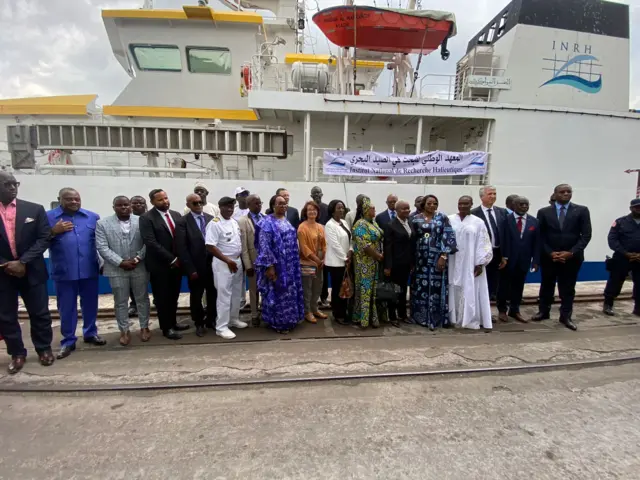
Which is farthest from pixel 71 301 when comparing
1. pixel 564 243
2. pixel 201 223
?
pixel 564 243

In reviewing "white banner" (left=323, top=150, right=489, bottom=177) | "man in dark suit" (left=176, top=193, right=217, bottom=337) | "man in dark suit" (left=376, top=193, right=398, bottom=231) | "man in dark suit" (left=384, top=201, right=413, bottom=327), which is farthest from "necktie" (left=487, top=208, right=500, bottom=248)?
"man in dark suit" (left=176, top=193, right=217, bottom=337)

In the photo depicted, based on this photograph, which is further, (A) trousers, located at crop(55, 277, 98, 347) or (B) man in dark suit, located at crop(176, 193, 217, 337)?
(B) man in dark suit, located at crop(176, 193, 217, 337)

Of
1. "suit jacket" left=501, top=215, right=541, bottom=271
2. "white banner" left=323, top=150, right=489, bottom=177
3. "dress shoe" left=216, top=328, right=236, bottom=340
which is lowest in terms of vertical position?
"dress shoe" left=216, top=328, right=236, bottom=340

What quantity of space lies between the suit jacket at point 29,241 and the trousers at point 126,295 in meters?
0.65

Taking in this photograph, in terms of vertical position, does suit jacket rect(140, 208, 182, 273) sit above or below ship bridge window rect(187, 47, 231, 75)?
below

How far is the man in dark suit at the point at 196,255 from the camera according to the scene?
371 centimetres

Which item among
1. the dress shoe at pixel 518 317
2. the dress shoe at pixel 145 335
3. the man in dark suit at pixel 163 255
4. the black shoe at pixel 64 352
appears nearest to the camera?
the black shoe at pixel 64 352

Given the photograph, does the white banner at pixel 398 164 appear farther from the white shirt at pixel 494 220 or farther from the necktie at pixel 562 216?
the necktie at pixel 562 216

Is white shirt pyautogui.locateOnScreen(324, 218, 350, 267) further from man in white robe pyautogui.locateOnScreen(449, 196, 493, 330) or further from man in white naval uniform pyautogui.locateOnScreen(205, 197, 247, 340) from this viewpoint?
man in white robe pyautogui.locateOnScreen(449, 196, 493, 330)

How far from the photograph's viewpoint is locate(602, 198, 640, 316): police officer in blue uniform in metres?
4.62

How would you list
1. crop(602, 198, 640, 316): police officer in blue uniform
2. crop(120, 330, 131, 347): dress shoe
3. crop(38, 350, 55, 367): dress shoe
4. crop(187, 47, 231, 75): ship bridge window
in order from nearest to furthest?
crop(38, 350, 55, 367): dress shoe
crop(120, 330, 131, 347): dress shoe
crop(602, 198, 640, 316): police officer in blue uniform
crop(187, 47, 231, 75): ship bridge window

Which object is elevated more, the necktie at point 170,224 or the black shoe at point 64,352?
the necktie at point 170,224

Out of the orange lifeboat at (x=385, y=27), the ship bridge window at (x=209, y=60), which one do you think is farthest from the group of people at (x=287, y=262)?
the ship bridge window at (x=209, y=60)

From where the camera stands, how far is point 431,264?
408cm
